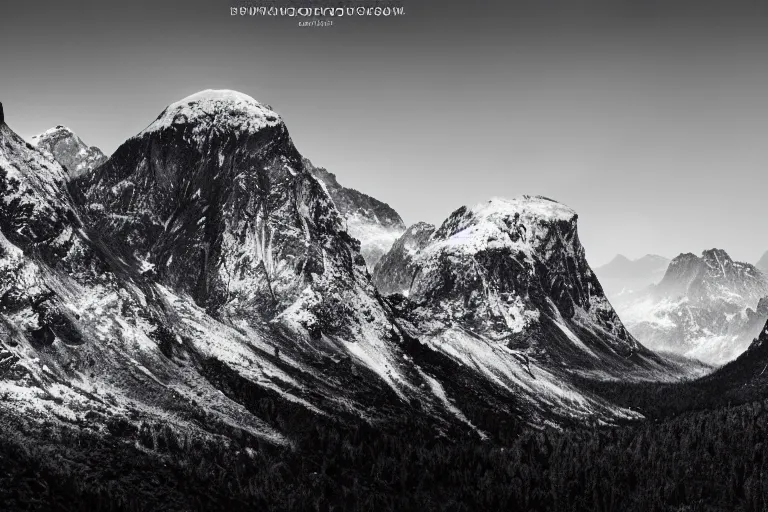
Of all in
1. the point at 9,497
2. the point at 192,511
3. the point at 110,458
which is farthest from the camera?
the point at 110,458

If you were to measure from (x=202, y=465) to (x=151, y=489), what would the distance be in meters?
18.2

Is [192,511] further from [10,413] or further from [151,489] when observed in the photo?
[10,413]

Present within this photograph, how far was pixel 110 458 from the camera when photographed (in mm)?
190000

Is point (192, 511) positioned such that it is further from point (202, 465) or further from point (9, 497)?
point (9, 497)

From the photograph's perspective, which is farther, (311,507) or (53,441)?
(311,507)

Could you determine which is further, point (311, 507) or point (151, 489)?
point (311, 507)

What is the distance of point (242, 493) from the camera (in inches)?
7721

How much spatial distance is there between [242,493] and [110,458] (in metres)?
33.8

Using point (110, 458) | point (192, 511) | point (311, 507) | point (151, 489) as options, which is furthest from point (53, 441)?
point (311, 507)

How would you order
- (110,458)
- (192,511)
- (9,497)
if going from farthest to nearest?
(110,458) → (192,511) → (9,497)

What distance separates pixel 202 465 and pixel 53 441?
3678 centimetres

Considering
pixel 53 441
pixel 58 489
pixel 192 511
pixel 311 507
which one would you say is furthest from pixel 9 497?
pixel 311 507

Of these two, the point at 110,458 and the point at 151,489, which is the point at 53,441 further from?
the point at 151,489

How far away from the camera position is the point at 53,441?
18662 cm
